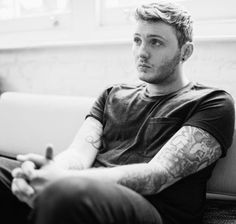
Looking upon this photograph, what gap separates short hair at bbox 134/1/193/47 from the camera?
4.04 ft

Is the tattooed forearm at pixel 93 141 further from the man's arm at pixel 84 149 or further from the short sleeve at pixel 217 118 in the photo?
the short sleeve at pixel 217 118

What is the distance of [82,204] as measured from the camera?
68 cm

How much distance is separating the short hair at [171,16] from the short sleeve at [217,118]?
29cm

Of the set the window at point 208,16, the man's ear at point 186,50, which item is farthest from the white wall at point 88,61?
the man's ear at point 186,50

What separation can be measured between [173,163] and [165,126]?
17 centimetres

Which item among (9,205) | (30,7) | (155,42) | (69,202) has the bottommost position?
(9,205)

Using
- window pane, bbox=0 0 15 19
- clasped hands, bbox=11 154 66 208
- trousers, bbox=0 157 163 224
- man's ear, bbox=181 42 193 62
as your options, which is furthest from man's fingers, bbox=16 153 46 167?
window pane, bbox=0 0 15 19

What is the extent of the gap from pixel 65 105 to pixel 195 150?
0.78 m

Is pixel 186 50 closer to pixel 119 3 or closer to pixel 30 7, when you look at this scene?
pixel 119 3

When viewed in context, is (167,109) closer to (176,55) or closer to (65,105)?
(176,55)

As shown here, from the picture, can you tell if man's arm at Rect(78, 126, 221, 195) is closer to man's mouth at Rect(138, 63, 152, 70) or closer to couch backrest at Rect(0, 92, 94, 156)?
man's mouth at Rect(138, 63, 152, 70)

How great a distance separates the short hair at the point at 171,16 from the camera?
48.5 inches

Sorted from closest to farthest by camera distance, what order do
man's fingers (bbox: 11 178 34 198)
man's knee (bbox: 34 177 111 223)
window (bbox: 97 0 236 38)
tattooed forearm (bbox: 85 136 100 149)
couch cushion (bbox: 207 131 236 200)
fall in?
man's knee (bbox: 34 177 111 223) < man's fingers (bbox: 11 178 34 198) < couch cushion (bbox: 207 131 236 200) < tattooed forearm (bbox: 85 136 100 149) < window (bbox: 97 0 236 38)

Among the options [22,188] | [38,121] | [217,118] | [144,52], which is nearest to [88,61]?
[38,121]
